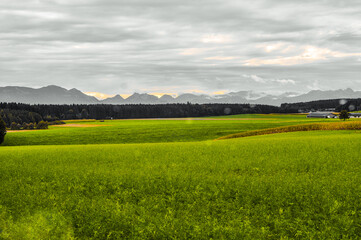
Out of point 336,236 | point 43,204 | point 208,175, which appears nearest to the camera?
point 336,236

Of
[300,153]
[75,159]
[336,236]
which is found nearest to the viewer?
[336,236]

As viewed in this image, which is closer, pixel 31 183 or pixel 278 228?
pixel 278 228

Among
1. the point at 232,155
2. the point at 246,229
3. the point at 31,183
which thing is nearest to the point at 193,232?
the point at 246,229

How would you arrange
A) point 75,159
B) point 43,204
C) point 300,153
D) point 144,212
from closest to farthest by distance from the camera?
point 144,212 < point 43,204 < point 300,153 < point 75,159

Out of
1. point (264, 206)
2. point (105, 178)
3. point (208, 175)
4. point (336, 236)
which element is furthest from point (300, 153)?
point (105, 178)

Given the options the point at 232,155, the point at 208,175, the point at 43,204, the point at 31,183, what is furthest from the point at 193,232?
the point at 232,155

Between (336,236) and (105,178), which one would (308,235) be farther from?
(105,178)

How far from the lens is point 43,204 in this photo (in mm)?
15672

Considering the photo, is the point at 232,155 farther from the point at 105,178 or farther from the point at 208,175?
the point at 105,178

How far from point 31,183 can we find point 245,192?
1350 cm

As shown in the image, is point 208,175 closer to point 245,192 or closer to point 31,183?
point 245,192

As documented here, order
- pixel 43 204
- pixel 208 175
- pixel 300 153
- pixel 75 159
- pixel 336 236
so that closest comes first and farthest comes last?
pixel 336 236, pixel 43 204, pixel 208 175, pixel 300 153, pixel 75 159

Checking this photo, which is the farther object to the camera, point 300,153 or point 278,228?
point 300,153

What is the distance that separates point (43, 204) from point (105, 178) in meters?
4.33
